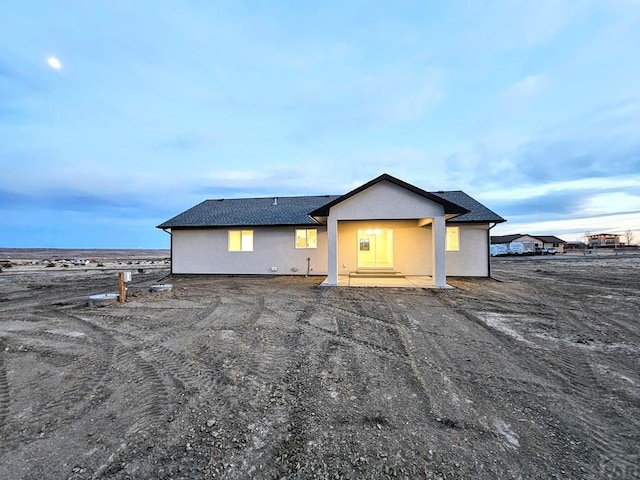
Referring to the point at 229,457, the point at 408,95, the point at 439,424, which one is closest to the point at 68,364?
the point at 229,457

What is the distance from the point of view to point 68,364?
12.9 ft

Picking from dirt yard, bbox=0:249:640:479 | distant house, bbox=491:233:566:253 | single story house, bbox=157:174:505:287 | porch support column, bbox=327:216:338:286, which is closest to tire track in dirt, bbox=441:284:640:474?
dirt yard, bbox=0:249:640:479

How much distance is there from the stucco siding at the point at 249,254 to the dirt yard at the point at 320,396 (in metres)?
7.63

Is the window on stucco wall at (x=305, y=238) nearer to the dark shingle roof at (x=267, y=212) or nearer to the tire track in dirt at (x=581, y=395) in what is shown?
the dark shingle roof at (x=267, y=212)

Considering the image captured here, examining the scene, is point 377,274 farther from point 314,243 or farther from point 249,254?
point 249,254

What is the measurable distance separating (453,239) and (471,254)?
1.07 meters

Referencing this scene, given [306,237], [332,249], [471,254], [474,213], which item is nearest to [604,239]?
[474,213]

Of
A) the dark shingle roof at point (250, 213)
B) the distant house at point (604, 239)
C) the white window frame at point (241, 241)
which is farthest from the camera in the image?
the distant house at point (604, 239)

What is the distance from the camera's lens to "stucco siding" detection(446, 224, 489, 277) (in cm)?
1298

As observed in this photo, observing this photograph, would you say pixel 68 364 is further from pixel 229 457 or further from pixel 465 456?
pixel 465 456

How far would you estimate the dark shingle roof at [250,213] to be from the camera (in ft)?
46.9

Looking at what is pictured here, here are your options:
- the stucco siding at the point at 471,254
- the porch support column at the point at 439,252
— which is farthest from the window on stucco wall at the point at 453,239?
the porch support column at the point at 439,252

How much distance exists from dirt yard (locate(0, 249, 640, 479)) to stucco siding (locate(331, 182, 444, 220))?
495 cm

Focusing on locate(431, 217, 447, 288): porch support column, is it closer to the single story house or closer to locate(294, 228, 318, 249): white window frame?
the single story house
